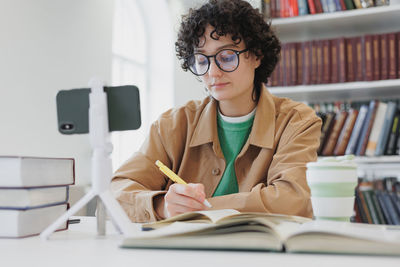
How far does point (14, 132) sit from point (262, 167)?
116 cm

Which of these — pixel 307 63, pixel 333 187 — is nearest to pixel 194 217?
pixel 333 187

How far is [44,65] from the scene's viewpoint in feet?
6.86

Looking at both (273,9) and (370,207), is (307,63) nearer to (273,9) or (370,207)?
(273,9)

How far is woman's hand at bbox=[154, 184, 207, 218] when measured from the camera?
0.93 metres

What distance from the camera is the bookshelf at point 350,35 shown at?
7.72 ft

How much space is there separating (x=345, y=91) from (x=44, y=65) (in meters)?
1.61

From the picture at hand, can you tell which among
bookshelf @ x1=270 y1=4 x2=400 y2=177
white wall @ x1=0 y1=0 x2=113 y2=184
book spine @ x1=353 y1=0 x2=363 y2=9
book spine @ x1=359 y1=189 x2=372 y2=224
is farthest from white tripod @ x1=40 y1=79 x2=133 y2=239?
book spine @ x1=353 y1=0 x2=363 y2=9

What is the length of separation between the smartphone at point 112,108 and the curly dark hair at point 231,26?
2.56 ft

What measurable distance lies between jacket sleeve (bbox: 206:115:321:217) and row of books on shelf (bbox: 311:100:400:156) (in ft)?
3.45

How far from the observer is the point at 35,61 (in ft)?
6.68

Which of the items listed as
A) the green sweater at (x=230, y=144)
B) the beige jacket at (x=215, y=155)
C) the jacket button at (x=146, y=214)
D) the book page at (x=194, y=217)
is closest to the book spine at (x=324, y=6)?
the beige jacket at (x=215, y=155)

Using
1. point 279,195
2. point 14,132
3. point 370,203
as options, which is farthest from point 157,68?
point 279,195

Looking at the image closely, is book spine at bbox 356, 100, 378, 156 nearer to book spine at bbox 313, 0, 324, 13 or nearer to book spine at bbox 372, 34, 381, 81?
book spine at bbox 372, 34, 381, 81

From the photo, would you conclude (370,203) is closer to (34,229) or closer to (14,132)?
(14,132)
